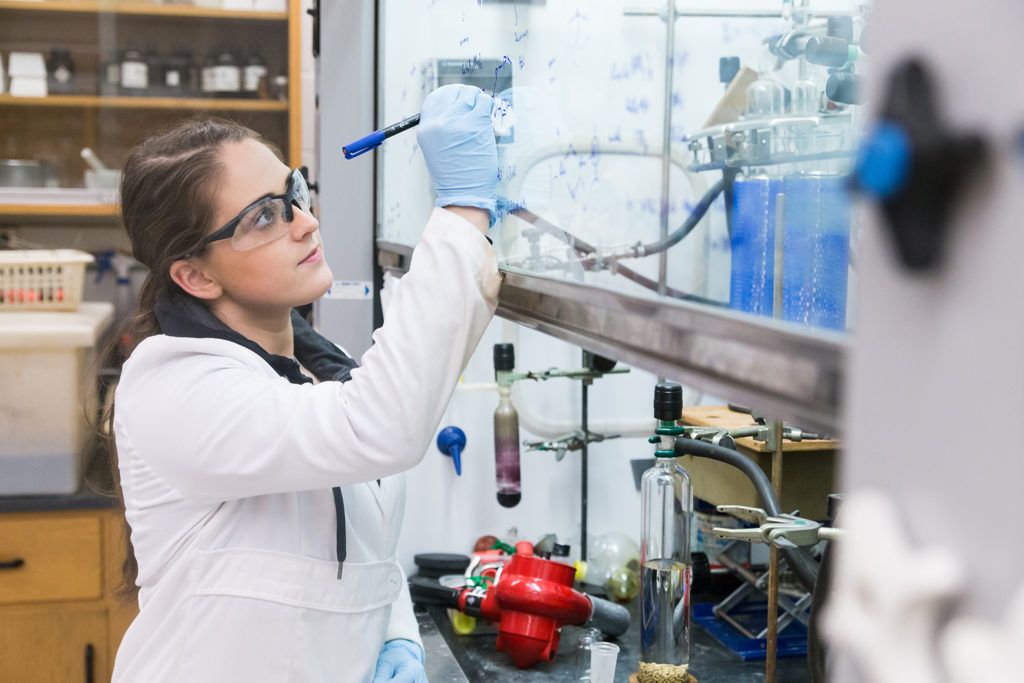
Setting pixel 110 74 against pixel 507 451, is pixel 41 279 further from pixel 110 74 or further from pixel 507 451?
pixel 507 451

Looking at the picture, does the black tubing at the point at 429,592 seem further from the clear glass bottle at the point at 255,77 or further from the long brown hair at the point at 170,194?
the clear glass bottle at the point at 255,77

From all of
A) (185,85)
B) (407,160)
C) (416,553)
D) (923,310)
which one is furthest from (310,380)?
(185,85)

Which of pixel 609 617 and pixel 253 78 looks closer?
pixel 609 617

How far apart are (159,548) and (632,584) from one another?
932mm

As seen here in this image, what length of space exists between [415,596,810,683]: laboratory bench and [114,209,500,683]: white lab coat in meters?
0.17

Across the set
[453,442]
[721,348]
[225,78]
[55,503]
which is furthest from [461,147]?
[225,78]

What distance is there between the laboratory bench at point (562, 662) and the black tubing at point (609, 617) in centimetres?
3

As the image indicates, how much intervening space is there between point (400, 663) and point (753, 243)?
A: 820 mm

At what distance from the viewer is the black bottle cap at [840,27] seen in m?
0.75

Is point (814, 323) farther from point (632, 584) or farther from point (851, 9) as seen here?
point (632, 584)

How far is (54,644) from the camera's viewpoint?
93.0 inches

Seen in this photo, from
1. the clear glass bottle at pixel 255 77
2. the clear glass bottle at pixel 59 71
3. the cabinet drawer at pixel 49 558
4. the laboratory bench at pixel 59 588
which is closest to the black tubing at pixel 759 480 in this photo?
the laboratory bench at pixel 59 588

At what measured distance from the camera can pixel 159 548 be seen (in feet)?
3.91

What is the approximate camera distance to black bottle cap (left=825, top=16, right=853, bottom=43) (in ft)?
2.47
